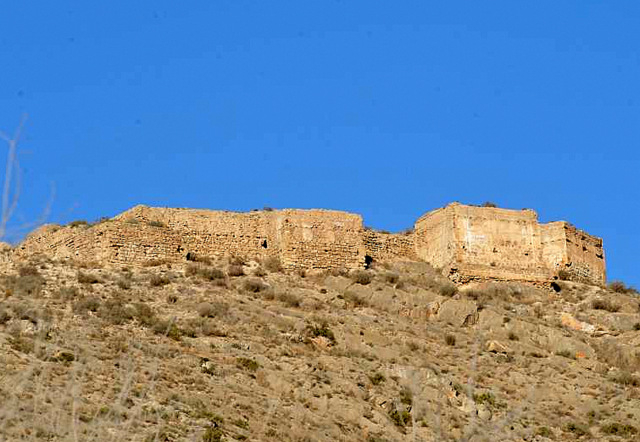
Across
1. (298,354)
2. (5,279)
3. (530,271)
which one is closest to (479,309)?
(530,271)

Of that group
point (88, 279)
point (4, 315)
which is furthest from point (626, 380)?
point (4, 315)

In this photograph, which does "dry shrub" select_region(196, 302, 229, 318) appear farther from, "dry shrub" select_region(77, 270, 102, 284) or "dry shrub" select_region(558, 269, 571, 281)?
"dry shrub" select_region(558, 269, 571, 281)

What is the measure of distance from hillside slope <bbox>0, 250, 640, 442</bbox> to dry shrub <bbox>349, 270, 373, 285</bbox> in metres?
0.10

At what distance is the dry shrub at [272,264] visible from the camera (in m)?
32.2

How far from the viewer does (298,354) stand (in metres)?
25.4

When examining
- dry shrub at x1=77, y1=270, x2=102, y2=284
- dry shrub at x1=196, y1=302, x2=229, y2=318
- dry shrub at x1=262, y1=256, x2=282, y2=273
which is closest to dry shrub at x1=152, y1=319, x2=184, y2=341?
dry shrub at x1=196, y1=302, x2=229, y2=318

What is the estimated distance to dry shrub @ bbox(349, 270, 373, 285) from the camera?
103 ft

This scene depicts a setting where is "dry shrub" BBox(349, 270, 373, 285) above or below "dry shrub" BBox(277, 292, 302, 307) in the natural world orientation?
above

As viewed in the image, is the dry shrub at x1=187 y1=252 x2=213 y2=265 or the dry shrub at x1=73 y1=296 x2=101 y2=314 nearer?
the dry shrub at x1=73 y1=296 x2=101 y2=314

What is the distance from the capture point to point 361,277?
3167 cm

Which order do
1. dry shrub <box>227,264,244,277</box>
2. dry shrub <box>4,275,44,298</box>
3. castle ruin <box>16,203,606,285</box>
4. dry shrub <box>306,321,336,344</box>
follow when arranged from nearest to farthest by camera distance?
dry shrub <box>306,321,336,344</box> < dry shrub <box>4,275,44,298</box> < dry shrub <box>227,264,244,277</box> < castle ruin <box>16,203,606,285</box>

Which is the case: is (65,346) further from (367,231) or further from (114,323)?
(367,231)

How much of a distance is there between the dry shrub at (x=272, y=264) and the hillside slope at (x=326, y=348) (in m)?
0.04

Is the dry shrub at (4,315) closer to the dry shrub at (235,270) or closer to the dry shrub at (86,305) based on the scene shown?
the dry shrub at (86,305)
